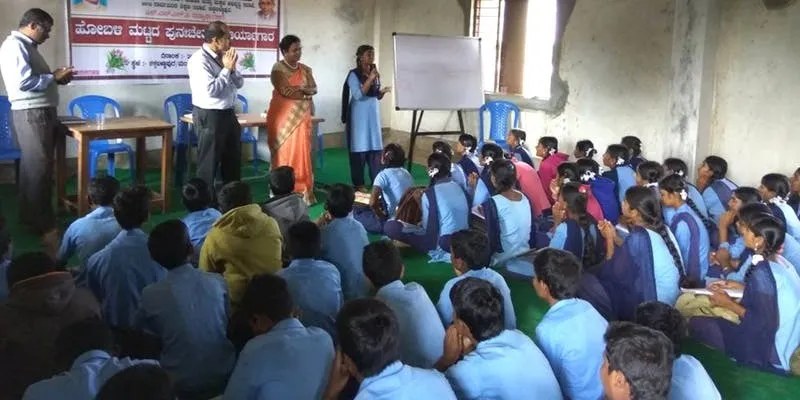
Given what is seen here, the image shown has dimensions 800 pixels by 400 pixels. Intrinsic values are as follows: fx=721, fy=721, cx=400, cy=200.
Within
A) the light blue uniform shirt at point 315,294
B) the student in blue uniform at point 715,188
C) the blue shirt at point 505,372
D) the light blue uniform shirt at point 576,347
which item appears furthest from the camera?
the student in blue uniform at point 715,188

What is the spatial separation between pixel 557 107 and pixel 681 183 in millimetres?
3600

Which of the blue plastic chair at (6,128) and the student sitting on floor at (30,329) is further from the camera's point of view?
the blue plastic chair at (6,128)

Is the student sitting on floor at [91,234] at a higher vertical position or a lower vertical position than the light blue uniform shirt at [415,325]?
higher

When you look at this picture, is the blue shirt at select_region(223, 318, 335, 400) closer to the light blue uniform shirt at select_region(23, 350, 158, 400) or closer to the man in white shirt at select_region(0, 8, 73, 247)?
the light blue uniform shirt at select_region(23, 350, 158, 400)

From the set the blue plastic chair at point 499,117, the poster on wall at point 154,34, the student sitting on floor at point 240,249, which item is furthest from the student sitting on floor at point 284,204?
the blue plastic chair at point 499,117

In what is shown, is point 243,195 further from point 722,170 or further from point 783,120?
point 783,120

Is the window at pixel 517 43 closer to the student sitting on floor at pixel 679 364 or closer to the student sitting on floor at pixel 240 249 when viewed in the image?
the student sitting on floor at pixel 240 249

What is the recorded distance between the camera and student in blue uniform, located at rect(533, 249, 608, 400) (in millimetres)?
2492

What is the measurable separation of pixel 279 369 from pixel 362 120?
455 cm

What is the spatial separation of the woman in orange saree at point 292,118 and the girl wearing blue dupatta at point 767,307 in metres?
3.61

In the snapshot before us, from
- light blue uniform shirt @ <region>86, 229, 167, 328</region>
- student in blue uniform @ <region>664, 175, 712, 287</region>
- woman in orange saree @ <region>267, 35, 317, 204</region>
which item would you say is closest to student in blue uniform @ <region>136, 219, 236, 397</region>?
light blue uniform shirt @ <region>86, 229, 167, 328</region>

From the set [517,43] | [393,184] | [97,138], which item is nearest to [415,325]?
[393,184]

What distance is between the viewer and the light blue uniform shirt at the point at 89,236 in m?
3.42

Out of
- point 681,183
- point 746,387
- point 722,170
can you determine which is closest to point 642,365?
point 746,387
